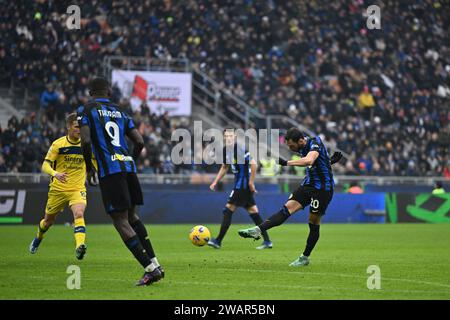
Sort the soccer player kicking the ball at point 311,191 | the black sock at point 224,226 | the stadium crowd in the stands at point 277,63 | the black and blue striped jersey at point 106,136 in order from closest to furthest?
1. the black and blue striped jersey at point 106,136
2. the soccer player kicking the ball at point 311,191
3. the black sock at point 224,226
4. the stadium crowd in the stands at point 277,63

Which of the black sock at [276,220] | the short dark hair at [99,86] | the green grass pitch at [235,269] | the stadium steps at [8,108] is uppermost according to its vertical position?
the stadium steps at [8,108]

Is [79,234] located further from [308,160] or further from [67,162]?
[308,160]

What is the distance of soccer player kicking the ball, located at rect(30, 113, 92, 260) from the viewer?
14.2 metres

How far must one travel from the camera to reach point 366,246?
17953mm

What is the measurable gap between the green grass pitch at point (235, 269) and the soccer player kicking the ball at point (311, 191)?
1.83 ft

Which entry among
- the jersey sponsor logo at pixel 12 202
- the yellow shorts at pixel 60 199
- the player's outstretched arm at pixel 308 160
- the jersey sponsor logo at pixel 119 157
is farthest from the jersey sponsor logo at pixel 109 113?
the jersey sponsor logo at pixel 12 202

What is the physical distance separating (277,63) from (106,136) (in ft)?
88.3

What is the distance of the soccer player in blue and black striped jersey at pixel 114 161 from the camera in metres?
9.77

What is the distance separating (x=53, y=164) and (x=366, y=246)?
7.26 m

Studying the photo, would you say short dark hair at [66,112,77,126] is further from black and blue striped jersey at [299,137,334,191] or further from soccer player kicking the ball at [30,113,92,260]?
black and blue striped jersey at [299,137,334,191]

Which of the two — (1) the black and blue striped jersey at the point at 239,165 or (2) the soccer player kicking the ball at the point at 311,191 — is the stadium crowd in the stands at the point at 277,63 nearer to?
(1) the black and blue striped jersey at the point at 239,165

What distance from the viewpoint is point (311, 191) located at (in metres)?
13.2

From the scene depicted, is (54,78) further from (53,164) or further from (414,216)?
(53,164)

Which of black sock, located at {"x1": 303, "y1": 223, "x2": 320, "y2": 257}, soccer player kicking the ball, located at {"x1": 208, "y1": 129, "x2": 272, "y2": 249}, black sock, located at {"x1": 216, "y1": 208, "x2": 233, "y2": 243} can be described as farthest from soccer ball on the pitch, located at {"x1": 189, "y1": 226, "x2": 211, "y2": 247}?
black sock, located at {"x1": 303, "y1": 223, "x2": 320, "y2": 257}
